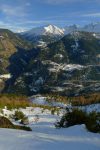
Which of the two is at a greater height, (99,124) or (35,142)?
(35,142)

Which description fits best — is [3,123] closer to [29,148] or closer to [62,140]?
[62,140]

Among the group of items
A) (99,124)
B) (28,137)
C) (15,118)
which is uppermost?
(28,137)

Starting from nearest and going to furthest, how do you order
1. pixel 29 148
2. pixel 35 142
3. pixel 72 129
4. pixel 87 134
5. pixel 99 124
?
pixel 29 148, pixel 35 142, pixel 87 134, pixel 72 129, pixel 99 124

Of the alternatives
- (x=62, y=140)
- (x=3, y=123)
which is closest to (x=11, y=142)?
(x=62, y=140)

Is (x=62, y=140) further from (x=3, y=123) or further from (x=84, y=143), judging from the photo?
(x=3, y=123)

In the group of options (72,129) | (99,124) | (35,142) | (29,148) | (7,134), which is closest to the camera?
(29,148)

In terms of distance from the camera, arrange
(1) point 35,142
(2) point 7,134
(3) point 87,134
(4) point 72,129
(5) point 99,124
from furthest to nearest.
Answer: (5) point 99,124 → (4) point 72,129 → (3) point 87,134 → (2) point 7,134 → (1) point 35,142

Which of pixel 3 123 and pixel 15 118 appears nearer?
pixel 3 123

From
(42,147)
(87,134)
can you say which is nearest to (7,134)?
(42,147)

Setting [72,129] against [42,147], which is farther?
[72,129]
